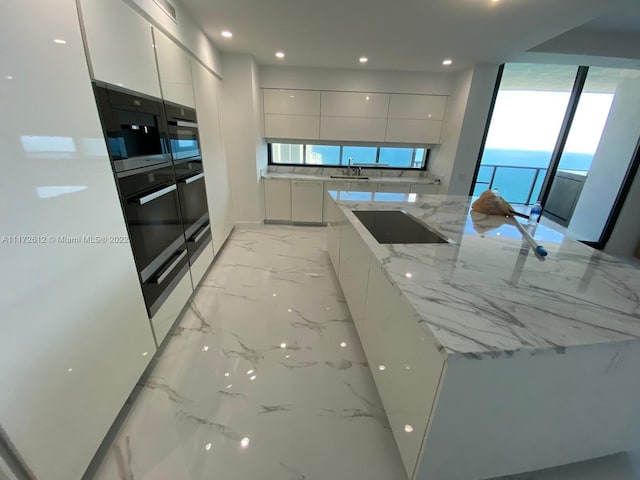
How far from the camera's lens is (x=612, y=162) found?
352 centimetres

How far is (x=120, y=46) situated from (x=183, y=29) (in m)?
1.06

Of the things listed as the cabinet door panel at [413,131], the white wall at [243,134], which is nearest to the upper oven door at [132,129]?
the white wall at [243,134]

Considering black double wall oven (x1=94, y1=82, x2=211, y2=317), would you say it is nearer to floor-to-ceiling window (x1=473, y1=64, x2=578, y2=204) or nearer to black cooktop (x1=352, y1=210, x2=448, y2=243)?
black cooktop (x1=352, y1=210, x2=448, y2=243)

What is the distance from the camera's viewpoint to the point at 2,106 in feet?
2.44

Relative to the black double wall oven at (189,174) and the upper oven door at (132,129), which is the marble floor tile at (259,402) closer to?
the black double wall oven at (189,174)

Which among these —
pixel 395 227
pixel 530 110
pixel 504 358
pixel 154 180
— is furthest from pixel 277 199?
pixel 530 110

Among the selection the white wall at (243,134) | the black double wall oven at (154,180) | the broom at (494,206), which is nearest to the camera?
the black double wall oven at (154,180)

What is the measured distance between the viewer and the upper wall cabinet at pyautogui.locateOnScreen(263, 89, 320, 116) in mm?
A: 3754

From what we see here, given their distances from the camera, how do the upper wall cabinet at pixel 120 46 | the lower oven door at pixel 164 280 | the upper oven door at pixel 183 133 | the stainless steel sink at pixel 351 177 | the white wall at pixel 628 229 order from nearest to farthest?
the upper wall cabinet at pixel 120 46
the lower oven door at pixel 164 280
the upper oven door at pixel 183 133
the white wall at pixel 628 229
the stainless steel sink at pixel 351 177

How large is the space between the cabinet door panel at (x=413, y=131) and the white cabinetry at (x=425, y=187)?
0.70 metres

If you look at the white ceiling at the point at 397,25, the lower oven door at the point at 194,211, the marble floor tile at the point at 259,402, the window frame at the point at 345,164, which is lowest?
the marble floor tile at the point at 259,402

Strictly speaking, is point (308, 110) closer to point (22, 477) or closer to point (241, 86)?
point (241, 86)

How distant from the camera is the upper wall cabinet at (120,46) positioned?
44.1 inches

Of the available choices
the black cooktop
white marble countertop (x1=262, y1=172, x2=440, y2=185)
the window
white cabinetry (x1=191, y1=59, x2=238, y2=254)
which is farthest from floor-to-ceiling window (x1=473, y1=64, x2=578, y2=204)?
white cabinetry (x1=191, y1=59, x2=238, y2=254)
